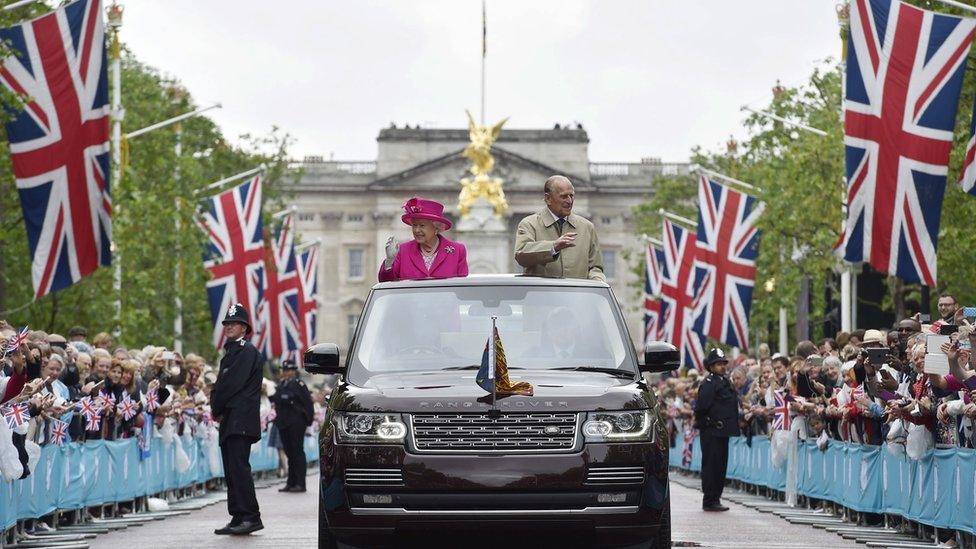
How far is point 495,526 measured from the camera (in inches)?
468

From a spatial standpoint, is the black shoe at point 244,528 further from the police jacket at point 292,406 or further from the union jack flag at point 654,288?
the union jack flag at point 654,288

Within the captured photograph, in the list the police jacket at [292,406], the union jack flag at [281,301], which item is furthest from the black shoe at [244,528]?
the union jack flag at [281,301]

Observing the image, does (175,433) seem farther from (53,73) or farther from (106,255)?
(53,73)

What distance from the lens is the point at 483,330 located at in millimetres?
13320

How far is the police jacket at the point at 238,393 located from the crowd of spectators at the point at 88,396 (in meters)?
1.47

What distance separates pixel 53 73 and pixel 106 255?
2.20m

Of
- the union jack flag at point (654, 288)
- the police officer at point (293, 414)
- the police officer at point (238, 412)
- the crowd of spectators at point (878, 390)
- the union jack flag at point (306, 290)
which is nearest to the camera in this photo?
the crowd of spectators at point (878, 390)

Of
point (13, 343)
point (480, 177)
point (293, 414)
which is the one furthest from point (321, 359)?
point (480, 177)

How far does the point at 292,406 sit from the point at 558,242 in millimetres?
18313

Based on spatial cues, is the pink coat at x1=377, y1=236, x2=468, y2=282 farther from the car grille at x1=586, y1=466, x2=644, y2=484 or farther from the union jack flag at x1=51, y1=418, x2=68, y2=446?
the union jack flag at x1=51, y1=418, x2=68, y2=446

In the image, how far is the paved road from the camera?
18.0 metres

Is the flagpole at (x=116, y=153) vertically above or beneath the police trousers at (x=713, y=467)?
above

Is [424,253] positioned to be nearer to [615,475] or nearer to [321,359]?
[321,359]

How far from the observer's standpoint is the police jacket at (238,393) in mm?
18750
